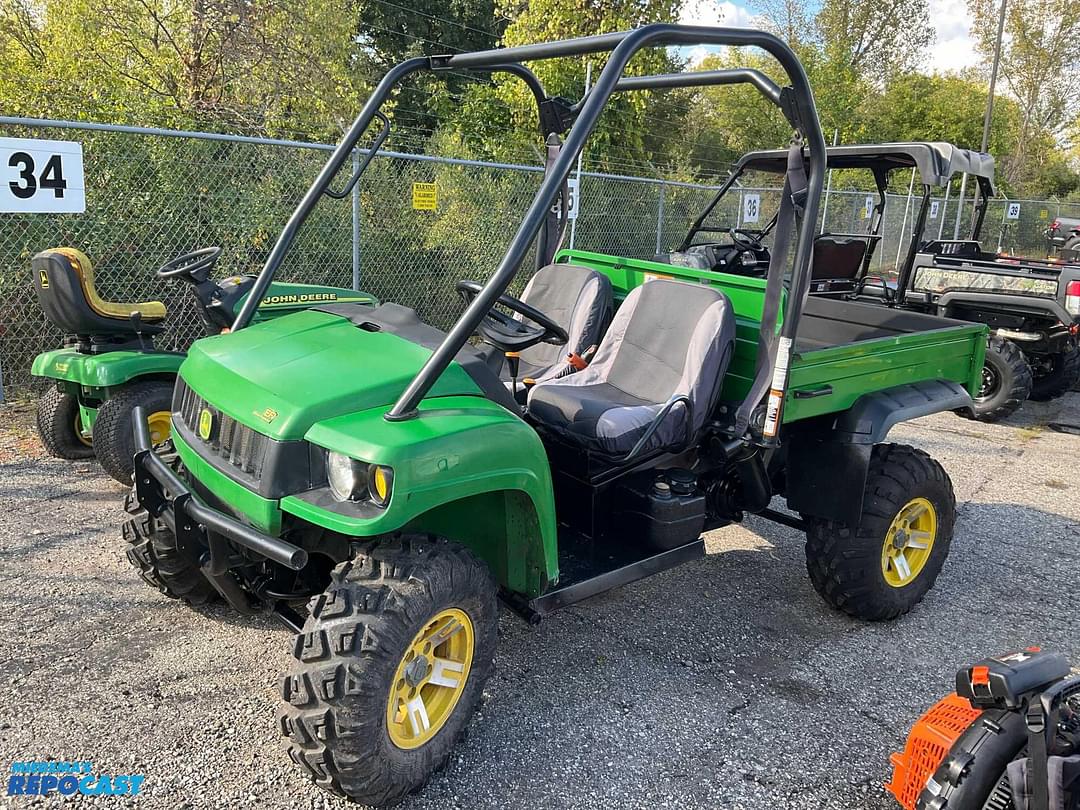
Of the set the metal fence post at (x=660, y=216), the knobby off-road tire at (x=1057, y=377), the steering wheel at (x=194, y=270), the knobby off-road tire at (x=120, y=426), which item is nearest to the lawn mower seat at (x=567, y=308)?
the steering wheel at (x=194, y=270)

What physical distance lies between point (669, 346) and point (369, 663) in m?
1.87

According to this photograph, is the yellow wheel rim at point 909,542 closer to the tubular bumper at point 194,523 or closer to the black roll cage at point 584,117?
the black roll cage at point 584,117

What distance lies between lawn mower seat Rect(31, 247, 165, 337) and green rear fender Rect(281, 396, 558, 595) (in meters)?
2.94

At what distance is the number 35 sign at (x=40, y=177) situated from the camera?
4.93m

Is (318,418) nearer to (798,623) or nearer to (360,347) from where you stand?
(360,347)

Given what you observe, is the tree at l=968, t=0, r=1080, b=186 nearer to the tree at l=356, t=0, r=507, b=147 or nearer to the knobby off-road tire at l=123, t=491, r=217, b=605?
the tree at l=356, t=0, r=507, b=147

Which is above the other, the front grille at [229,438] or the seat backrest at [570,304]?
the seat backrest at [570,304]

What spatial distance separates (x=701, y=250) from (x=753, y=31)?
3.95m

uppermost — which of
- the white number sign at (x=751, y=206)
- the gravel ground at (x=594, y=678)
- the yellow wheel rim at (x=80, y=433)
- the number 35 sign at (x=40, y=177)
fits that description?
the white number sign at (x=751, y=206)

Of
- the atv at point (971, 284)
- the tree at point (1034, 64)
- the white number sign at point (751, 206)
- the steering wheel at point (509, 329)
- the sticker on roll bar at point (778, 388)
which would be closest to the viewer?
the steering wheel at point (509, 329)

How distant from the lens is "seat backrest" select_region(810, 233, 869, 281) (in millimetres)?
6898

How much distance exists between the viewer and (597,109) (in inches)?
94.2

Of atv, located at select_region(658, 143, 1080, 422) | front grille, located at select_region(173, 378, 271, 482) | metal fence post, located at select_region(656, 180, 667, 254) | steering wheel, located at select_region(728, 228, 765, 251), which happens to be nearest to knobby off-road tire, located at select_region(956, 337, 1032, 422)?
atv, located at select_region(658, 143, 1080, 422)

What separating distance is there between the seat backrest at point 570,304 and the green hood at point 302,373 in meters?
1.30
